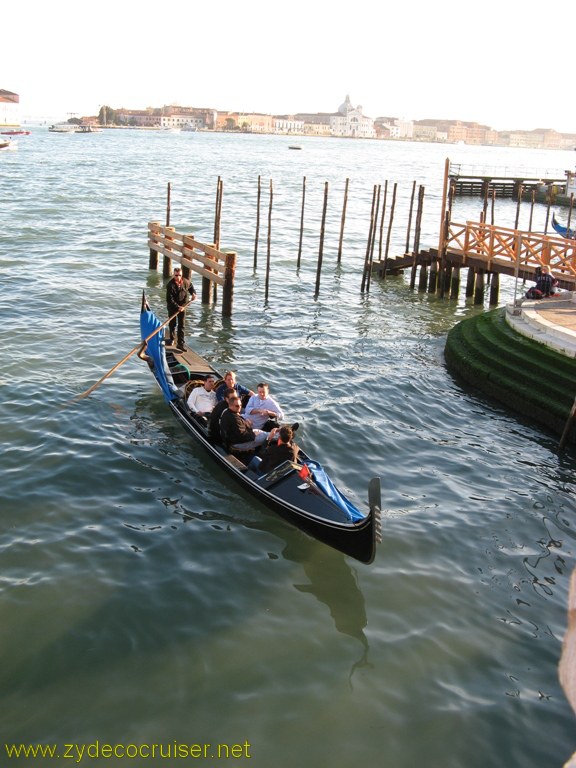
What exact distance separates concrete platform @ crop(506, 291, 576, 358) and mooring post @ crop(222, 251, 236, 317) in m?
5.39

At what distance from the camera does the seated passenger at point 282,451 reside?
28.5ft

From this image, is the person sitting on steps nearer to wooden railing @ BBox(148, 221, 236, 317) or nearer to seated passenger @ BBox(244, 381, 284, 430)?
seated passenger @ BBox(244, 381, 284, 430)

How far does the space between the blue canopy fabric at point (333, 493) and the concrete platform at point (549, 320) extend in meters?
5.45

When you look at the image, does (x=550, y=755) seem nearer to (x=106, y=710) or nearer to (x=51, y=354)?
(x=106, y=710)

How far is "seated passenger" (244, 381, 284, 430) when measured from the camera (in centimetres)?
1003

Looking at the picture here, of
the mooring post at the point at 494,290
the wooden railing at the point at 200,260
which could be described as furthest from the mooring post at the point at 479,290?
the wooden railing at the point at 200,260

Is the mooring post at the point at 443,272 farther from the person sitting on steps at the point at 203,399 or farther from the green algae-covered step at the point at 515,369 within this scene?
the person sitting on steps at the point at 203,399

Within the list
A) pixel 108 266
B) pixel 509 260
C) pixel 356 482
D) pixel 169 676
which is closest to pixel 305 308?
pixel 509 260

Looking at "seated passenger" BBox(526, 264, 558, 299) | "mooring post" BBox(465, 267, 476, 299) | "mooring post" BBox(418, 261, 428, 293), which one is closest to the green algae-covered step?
"seated passenger" BBox(526, 264, 558, 299)

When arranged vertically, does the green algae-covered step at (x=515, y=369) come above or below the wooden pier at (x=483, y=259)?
below

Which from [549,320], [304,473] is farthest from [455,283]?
[304,473]

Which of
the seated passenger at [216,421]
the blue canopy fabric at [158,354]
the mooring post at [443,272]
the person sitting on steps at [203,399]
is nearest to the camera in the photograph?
the seated passenger at [216,421]

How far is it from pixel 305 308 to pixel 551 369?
296 inches

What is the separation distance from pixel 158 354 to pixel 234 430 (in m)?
3.15
